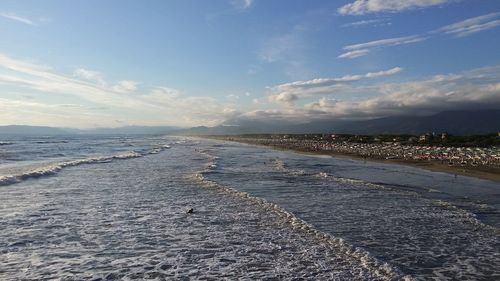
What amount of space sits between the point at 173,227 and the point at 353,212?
6.26 metres

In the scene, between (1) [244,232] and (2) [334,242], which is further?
(1) [244,232]

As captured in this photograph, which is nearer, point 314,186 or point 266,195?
point 266,195

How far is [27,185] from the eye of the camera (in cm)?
2094

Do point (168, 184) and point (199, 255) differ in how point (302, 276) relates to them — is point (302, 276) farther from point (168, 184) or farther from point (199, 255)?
point (168, 184)

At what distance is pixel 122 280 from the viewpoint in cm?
805

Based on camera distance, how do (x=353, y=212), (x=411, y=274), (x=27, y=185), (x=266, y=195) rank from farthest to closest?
(x=27, y=185), (x=266, y=195), (x=353, y=212), (x=411, y=274)

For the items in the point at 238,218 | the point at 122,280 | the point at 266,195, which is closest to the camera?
the point at 122,280

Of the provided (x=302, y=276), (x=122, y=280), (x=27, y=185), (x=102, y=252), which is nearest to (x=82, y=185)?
(x=27, y=185)

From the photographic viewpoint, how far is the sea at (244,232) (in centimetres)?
880

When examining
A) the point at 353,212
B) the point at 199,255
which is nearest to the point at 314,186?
the point at 353,212

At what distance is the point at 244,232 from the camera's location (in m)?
12.1

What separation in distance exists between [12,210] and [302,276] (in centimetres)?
1064

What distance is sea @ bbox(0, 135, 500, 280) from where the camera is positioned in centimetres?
880

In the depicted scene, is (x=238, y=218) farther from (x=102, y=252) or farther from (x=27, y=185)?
(x=27, y=185)
